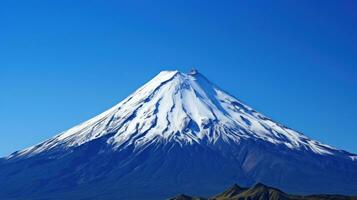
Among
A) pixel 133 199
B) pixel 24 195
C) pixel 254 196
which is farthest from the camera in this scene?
pixel 24 195

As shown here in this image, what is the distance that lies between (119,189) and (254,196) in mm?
72581

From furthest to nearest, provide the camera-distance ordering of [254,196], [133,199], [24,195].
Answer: [24,195] < [133,199] < [254,196]

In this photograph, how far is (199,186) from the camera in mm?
199125

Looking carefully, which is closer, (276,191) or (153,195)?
(276,191)

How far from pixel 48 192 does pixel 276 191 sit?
8245 cm

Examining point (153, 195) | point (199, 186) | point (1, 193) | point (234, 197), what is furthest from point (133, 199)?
point (234, 197)

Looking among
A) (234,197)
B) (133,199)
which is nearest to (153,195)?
(133,199)

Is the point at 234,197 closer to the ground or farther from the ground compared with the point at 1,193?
closer to the ground

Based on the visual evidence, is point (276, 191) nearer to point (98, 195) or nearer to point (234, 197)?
point (234, 197)

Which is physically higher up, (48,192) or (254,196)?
(48,192)

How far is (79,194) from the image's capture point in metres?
191

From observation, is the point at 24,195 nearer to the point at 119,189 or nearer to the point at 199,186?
the point at 119,189

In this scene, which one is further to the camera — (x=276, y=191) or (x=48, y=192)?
(x=48, y=192)

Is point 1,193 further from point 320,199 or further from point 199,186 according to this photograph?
point 320,199
